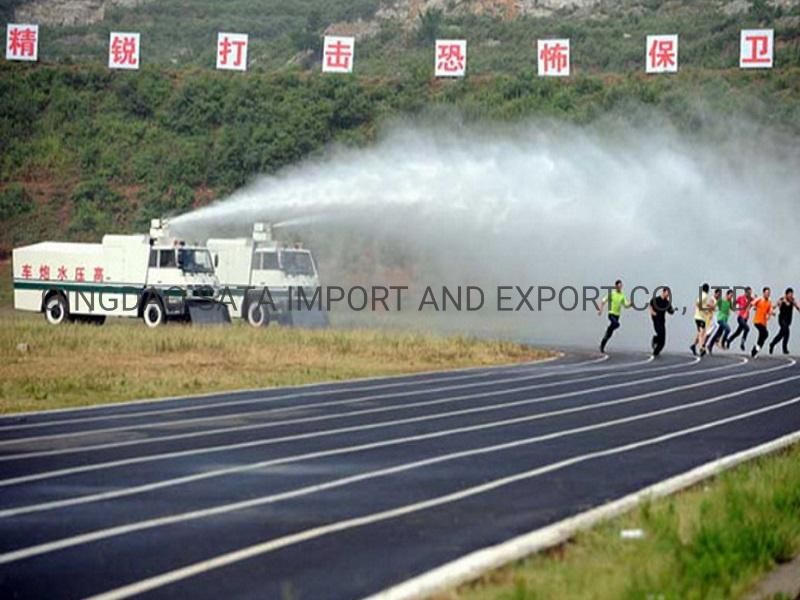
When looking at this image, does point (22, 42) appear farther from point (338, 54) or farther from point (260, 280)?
point (260, 280)

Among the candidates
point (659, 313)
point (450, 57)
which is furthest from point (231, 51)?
point (659, 313)

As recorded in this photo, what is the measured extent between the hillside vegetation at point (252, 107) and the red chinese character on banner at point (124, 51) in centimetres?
438

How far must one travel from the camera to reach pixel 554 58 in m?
74.9

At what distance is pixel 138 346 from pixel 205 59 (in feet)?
245

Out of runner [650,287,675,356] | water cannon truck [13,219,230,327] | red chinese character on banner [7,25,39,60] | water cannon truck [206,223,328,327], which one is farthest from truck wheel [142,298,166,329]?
red chinese character on banner [7,25,39,60]

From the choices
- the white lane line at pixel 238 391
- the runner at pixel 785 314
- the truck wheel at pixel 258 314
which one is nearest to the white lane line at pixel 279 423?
the white lane line at pixel 238 391

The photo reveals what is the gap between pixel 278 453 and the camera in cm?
1686

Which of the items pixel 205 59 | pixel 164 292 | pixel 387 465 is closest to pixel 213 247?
pixel 164 292

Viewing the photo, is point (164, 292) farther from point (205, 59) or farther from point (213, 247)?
point (205, 59)

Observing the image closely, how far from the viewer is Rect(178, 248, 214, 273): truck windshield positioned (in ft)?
146

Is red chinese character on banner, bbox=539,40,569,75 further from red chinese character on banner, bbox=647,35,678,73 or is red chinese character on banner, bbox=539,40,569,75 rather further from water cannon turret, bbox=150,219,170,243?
water cannon turret, bbox=150,219,170,243

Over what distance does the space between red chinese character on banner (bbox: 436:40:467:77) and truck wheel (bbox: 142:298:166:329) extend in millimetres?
35939

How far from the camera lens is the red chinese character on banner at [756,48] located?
7412cm

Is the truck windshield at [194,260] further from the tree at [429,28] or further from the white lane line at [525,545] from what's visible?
the tree at [429,28]
